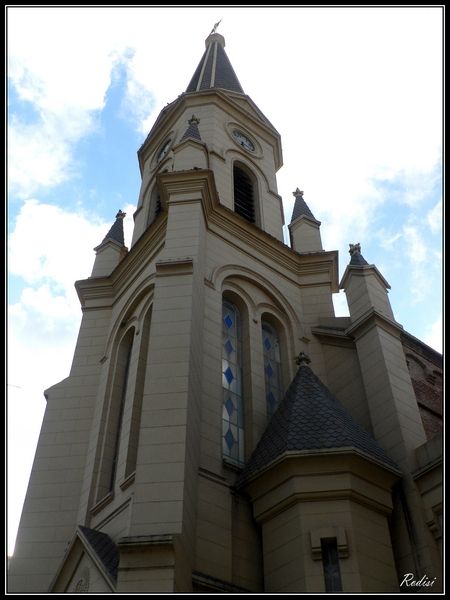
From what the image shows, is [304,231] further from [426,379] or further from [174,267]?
[174,267]

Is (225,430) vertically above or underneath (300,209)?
underneath

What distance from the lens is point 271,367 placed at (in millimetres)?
16797

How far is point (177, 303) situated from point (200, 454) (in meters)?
3.18

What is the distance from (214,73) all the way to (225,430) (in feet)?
70.3

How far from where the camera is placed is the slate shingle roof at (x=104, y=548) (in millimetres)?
10719

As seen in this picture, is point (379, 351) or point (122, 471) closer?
point (122, 471)

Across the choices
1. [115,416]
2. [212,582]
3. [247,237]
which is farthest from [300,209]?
[212,582]

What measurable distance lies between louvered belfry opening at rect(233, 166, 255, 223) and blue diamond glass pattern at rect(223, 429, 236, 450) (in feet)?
31.0

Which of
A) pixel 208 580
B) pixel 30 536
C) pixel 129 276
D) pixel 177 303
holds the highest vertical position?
pixel 129 276

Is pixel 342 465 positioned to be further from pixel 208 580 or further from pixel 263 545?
pixel 208 580

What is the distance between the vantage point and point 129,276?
19.3 m

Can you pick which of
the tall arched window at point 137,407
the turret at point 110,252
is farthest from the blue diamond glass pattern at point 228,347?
the turret at point 110,252

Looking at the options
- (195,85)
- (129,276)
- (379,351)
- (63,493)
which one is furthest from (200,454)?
(195,85)

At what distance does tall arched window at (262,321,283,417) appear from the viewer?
52.0ft
